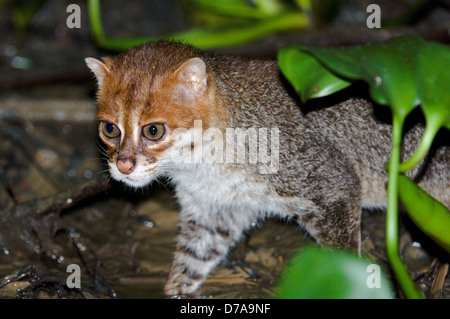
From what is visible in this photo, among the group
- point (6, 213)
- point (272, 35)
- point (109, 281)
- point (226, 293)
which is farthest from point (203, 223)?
point (272, 35)

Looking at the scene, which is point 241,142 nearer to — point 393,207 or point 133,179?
point 133,179

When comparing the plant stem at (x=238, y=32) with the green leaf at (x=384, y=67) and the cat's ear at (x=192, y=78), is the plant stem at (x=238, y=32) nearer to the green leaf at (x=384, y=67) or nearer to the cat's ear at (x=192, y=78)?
the cat's ear at (x=192, y=78)

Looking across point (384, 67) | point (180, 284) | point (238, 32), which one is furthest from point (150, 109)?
point (238, 32)

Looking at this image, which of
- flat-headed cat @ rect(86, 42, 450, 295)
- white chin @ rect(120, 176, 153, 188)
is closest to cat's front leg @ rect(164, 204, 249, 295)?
flat-headed cat @ rect(86, 42, 450, 295)

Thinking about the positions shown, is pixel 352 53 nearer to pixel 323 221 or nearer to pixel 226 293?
pixel 323 221

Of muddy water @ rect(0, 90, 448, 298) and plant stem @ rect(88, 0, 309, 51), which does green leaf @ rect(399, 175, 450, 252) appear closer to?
muddy water @ rect(0, 90, 448, 298)

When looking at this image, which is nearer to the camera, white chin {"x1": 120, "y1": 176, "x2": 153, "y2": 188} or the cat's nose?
the cat's nose

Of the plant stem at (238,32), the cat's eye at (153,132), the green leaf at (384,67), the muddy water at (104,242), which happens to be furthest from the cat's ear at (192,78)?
the plant stem at (238,32)
